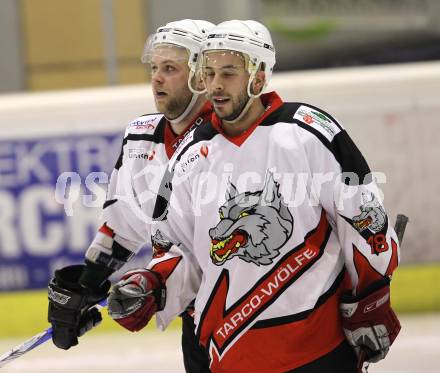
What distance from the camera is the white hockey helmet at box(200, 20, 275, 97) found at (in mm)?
2326

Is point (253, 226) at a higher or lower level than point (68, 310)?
higher

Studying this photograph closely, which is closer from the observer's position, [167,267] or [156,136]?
[167,267]

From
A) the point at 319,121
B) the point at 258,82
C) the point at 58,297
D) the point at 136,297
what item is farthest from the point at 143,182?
the point at 319,121

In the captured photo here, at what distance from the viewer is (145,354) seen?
16.0 feet

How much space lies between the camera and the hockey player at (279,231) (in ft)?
7.42

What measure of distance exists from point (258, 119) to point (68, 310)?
33.0 inches

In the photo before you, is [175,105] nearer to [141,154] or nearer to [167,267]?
[141,154]

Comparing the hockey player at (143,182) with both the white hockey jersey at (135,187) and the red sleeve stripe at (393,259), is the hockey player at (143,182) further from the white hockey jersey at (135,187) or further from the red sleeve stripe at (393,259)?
the red sleeve stripe at (393,259)

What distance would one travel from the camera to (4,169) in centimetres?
533

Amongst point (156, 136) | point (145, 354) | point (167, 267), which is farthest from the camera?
point (145, 354)

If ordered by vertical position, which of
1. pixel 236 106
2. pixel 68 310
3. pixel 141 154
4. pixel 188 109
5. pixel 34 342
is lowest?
pixel 34 342

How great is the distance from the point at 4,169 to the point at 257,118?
3.23 metres

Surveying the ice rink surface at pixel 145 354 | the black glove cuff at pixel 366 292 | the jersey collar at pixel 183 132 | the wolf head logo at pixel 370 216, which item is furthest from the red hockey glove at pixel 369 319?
the ice rink surface at pixel 145 354

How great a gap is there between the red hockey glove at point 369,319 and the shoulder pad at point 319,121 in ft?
1.16
